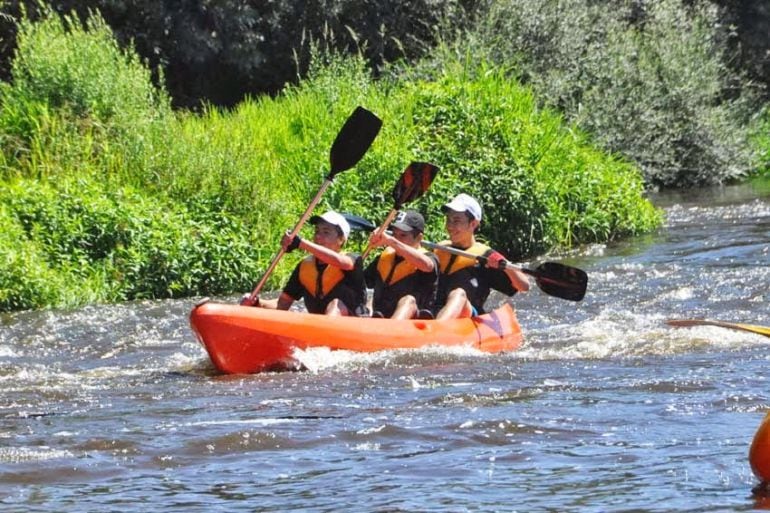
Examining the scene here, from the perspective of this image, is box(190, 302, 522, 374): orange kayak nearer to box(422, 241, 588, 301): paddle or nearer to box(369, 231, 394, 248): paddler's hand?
box(369, 231, 394, 248): paddler's hand

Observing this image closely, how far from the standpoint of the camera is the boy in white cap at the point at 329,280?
921 cm

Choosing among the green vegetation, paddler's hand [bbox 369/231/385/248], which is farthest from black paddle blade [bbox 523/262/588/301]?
the green vegetation

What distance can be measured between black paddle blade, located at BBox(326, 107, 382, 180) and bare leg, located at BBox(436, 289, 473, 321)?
1.39m

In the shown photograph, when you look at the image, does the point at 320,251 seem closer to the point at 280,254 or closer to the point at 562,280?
the point at 280,254

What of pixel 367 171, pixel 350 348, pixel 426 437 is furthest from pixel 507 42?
pixel 426 437

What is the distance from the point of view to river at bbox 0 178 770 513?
5621 millimetres

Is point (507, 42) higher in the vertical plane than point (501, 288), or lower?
higher

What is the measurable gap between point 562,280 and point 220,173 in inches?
171

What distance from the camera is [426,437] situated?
654 cm

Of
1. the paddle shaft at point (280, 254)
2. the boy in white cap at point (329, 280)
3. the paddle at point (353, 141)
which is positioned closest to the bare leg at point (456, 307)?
the boy in white cap at point (329, 280)

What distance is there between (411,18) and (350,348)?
1447 cm

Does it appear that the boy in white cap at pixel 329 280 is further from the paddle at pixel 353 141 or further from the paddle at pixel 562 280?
the paddle at pixel 562 280

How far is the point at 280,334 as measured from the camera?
8.52 metres

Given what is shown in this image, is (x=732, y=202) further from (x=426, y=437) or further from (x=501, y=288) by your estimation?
(x=426, y=437)
